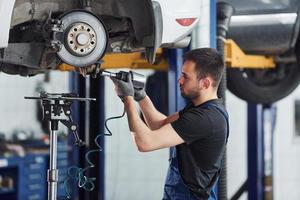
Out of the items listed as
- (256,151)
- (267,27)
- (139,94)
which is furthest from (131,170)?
(139,94)

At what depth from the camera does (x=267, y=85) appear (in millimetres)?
5004

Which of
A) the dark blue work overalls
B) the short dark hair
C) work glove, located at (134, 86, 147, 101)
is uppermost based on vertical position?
Result: the short dark hair

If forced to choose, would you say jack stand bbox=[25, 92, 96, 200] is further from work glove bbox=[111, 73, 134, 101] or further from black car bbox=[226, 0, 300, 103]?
black car bbox=[226, 0, 300, 103]

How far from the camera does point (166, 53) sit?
366 cm

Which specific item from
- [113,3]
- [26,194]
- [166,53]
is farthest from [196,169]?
[26,194]

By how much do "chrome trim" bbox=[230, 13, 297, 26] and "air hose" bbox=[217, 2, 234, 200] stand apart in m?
0.13

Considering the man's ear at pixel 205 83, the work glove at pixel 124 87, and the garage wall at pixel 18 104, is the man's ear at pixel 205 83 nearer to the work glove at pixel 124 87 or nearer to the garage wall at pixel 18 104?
the work glove at pixel 124 87

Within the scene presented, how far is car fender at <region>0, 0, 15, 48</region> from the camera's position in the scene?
2461 millimetres

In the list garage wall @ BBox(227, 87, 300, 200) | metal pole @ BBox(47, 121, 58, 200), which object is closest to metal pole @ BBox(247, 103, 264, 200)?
garage wall @ BBox(227, 87, 300, 200)

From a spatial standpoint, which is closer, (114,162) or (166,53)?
(166,53)

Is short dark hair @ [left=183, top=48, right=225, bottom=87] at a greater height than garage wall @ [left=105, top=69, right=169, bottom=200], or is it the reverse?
short dark hair @ [left=183, top=48, right=225, bottom=87]

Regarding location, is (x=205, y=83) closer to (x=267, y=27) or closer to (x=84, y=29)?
(x=84, y=29)

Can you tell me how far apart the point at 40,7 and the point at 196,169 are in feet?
3.22

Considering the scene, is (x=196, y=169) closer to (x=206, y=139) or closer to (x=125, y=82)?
(x=206, y=139)
